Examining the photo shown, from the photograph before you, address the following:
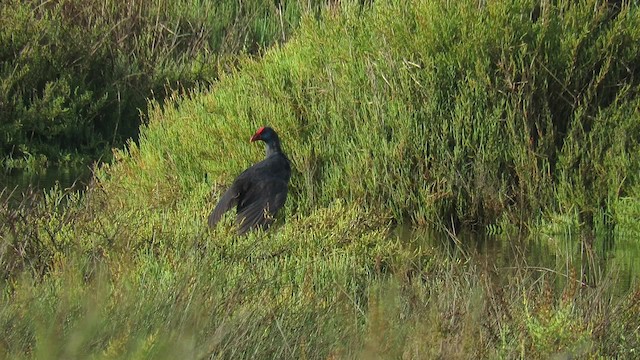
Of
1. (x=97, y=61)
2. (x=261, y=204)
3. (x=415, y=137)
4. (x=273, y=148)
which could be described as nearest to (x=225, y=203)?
(x=261, y=204)

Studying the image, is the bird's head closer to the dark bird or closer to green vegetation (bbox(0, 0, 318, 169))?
the dark bird

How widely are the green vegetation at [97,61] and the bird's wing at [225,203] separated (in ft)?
10.5

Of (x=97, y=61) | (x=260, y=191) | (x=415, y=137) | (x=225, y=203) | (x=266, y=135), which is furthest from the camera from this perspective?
(x=97, y=61)

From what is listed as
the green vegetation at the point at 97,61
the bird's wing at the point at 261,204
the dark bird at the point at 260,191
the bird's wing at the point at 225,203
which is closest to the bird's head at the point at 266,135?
the dark bird at the point at 260,191

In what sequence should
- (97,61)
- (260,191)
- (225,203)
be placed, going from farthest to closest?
(97,61), (260,191), (225,203)

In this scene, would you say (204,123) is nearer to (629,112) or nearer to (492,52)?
(492,52)

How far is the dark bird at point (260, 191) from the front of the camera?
8.48 m

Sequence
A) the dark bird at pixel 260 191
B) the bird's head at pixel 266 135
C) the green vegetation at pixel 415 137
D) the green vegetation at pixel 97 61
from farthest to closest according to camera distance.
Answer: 1. the green vegetation at pixel 97 61
2. the bird's head at pixel 266 135
3. the dark bird at pixel 260 191
4. the green vegetation at pixel 415 137

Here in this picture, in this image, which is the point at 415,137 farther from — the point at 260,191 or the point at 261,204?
the point at 261,204

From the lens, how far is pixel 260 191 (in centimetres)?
888

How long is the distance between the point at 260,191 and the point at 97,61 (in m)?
5.03

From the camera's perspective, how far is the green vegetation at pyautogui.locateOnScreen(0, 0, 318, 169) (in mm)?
12359

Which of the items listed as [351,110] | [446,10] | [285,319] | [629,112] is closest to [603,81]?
[629,112]

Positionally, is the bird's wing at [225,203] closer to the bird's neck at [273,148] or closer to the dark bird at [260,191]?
the dark bird at [260,191]
